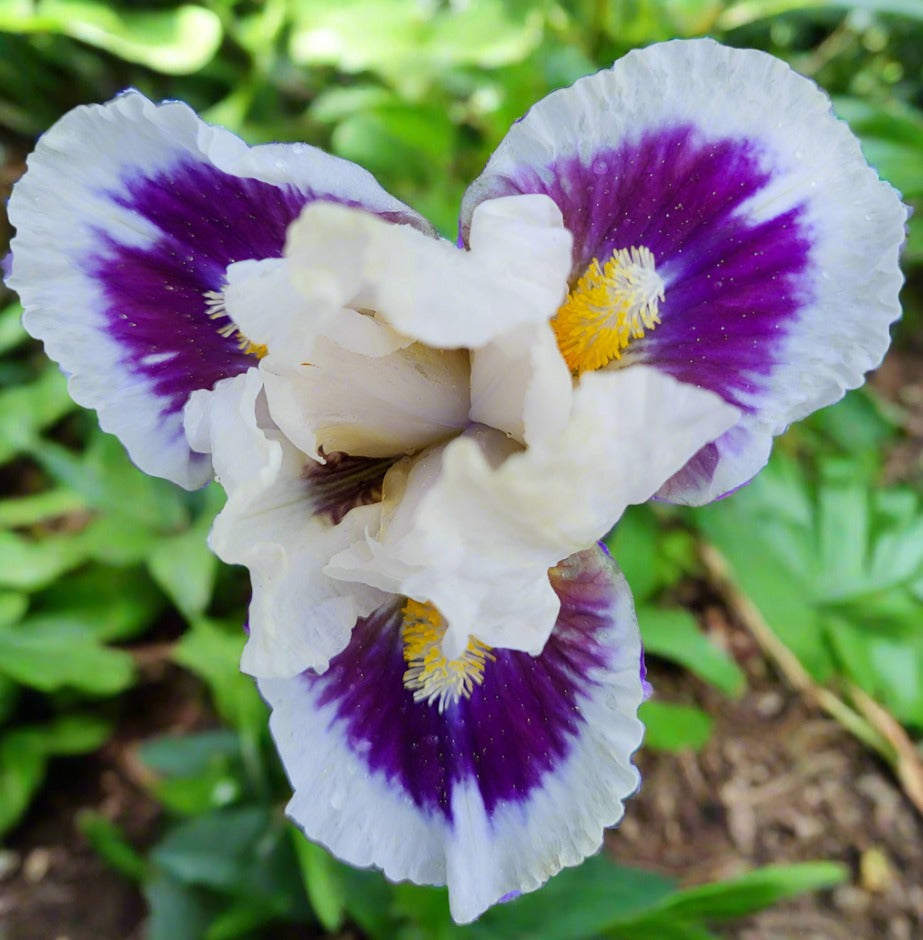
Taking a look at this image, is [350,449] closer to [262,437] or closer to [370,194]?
[262,437]

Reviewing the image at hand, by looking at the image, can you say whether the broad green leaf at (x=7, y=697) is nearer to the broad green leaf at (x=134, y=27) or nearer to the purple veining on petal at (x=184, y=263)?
the purple veining on petal at (x=184, y=263)

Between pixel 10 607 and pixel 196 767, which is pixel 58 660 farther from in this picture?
pixel 196 767

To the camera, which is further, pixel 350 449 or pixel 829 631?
pixel 829 631

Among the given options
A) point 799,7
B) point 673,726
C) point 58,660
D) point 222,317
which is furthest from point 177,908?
point 799,7

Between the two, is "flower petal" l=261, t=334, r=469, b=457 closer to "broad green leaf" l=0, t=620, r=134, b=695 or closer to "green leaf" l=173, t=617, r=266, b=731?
"green leaf" l=173, t=617, r=266, b=731

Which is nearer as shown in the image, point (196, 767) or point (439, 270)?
point (439, 270)

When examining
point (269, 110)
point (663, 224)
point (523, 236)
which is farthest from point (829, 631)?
point (269, 110)

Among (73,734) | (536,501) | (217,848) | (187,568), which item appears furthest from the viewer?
(73,734)

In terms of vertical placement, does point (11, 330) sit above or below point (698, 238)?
below
